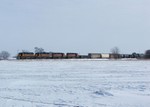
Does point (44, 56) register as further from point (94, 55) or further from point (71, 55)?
point (94, 55)

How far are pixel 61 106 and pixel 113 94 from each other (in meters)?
3.72

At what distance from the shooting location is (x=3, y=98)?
41.5ft

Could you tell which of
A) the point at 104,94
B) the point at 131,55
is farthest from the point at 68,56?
the point at 104,94

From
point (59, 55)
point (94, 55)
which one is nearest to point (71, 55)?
point (59, 55)

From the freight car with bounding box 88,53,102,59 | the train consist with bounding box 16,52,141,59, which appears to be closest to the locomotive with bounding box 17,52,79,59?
the train consist with bounding box 16,52,141,59

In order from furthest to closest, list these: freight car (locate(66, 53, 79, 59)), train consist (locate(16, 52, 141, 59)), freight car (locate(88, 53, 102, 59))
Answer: freight car (locate(88, 53, 102, 59)), freight car (locate(66, 53, 79, 59)), train consist (locate(16, 52, 141, 59))

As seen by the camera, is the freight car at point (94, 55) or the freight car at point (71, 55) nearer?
the freight car at point (71, 55)

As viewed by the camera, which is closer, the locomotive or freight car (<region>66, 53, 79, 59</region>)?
the locomotive

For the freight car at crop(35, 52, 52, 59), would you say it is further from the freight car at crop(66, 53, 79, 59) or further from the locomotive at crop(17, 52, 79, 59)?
the freight car at crop(66, 53, 79, 59)

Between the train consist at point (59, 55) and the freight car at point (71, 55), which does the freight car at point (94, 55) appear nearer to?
the train consist at point (59, 55)

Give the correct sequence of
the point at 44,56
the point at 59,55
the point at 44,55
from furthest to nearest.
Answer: the point at 59,55
the point at 44,55
the point at 44,56

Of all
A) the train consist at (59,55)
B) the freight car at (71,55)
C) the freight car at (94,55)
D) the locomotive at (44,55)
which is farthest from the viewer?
the freight car at (94,55)

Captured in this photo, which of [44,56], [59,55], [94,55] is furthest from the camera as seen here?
[94,55]

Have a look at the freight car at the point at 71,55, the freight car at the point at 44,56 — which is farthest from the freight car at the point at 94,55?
the freight car at the point at 44,56
